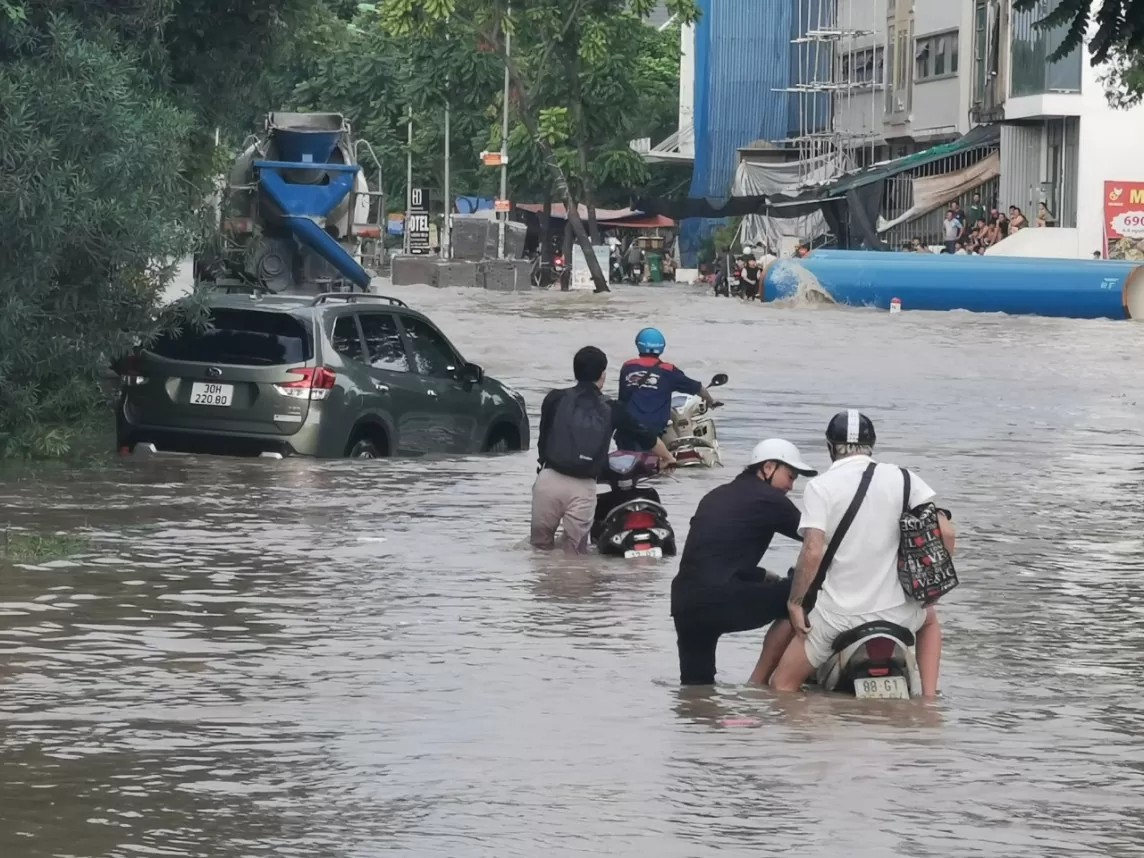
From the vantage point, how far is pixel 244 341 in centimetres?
1823

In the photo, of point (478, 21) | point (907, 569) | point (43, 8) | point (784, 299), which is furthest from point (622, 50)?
point (907, 569)

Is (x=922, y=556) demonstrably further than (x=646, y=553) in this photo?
No

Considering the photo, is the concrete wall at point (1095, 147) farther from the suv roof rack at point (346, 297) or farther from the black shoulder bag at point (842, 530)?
the black shoulder bag at point (842, 530)

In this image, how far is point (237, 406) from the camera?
59.5ft

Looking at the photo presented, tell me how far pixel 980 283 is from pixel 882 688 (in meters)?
39.4

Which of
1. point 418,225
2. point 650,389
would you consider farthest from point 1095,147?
point 650,389

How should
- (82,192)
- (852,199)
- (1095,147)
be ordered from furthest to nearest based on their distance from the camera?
(852,199) → (1095,147) → (82,192)

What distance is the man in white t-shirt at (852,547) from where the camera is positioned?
377 inches

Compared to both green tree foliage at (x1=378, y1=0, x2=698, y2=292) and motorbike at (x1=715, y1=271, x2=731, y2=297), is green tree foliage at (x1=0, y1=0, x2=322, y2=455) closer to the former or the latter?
green tree foliage at (x1=378, y1=0, x2=698, y2=292)

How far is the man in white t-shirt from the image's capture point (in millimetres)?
9570

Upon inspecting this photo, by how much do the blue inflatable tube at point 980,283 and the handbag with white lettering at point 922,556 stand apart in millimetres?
38146

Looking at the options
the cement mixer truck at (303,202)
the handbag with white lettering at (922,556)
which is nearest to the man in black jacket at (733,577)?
the handbag with white lettering at (922,556)

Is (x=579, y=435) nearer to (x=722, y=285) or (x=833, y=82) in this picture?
(x=722, y=285)

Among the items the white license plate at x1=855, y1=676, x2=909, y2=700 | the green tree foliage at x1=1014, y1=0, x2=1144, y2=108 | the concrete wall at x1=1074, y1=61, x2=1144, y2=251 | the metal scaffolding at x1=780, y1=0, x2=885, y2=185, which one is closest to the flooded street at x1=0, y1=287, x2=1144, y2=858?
the white license plate at x1=855, y1=676, x2=909, y2=700
